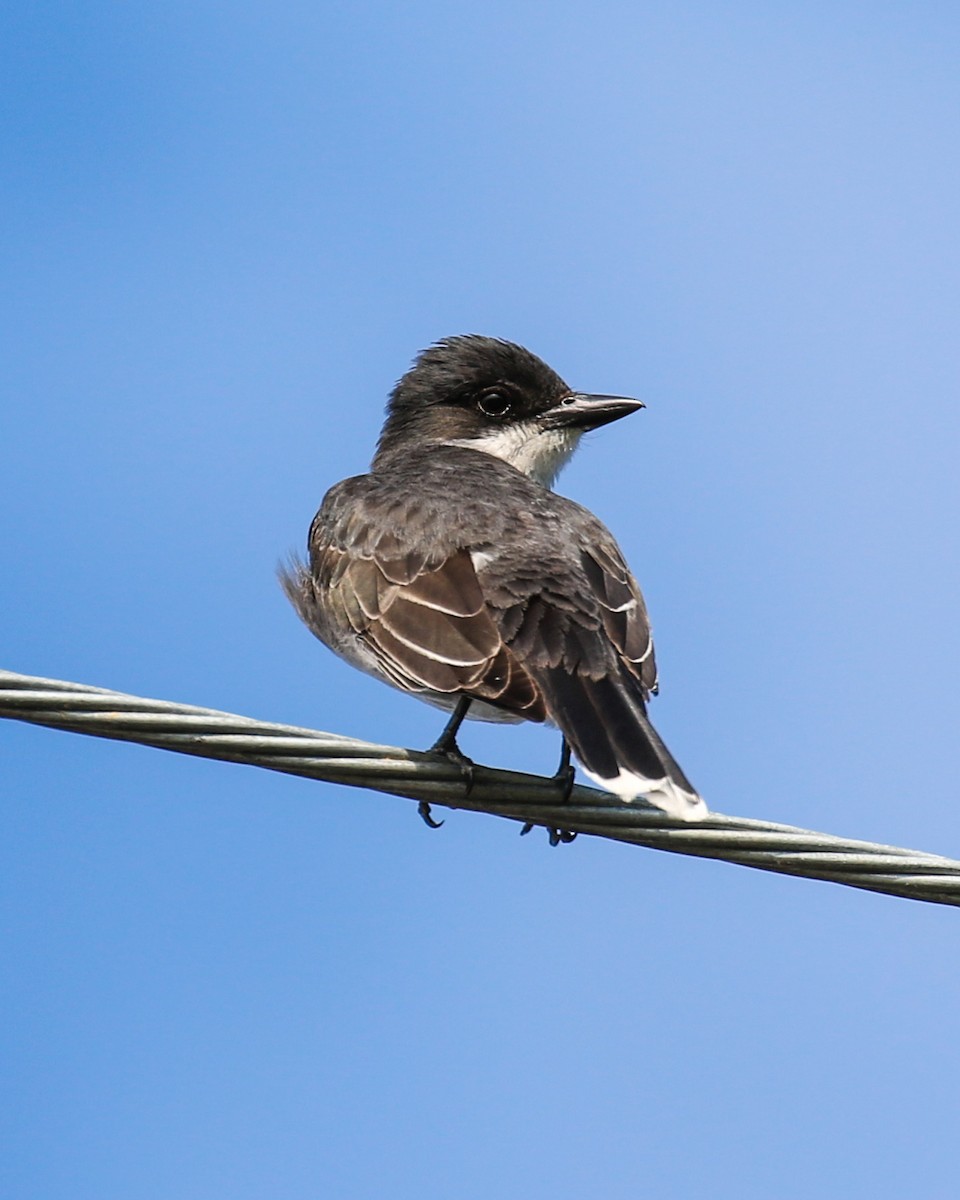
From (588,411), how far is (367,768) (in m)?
4.87

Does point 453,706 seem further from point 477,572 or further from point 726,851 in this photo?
point 726,851

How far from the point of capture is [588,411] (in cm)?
887

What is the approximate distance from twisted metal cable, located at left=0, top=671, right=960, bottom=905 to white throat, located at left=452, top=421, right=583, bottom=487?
4556 millimetres

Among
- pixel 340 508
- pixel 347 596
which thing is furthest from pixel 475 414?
pixel 347 596

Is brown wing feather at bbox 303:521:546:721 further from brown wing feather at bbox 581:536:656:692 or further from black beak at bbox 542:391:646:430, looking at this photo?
black beak at bbox 542:391:646:430

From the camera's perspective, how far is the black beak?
29.0 feet

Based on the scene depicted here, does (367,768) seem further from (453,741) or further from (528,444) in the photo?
(528,444)

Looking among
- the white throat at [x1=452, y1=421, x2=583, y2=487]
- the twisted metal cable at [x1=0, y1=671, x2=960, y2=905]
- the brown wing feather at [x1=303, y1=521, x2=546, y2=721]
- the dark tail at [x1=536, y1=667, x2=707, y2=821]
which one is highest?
the white throat at [x1=452, y1=421, x2=583, y2=487]

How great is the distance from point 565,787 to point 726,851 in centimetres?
66

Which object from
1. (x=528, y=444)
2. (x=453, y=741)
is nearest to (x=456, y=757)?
(x=453, y=741)

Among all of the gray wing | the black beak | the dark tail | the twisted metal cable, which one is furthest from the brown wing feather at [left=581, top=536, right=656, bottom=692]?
the black beak

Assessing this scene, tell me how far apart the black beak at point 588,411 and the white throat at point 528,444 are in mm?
58

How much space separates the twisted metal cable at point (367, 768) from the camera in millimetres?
4027

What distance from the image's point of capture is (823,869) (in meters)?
4.05
